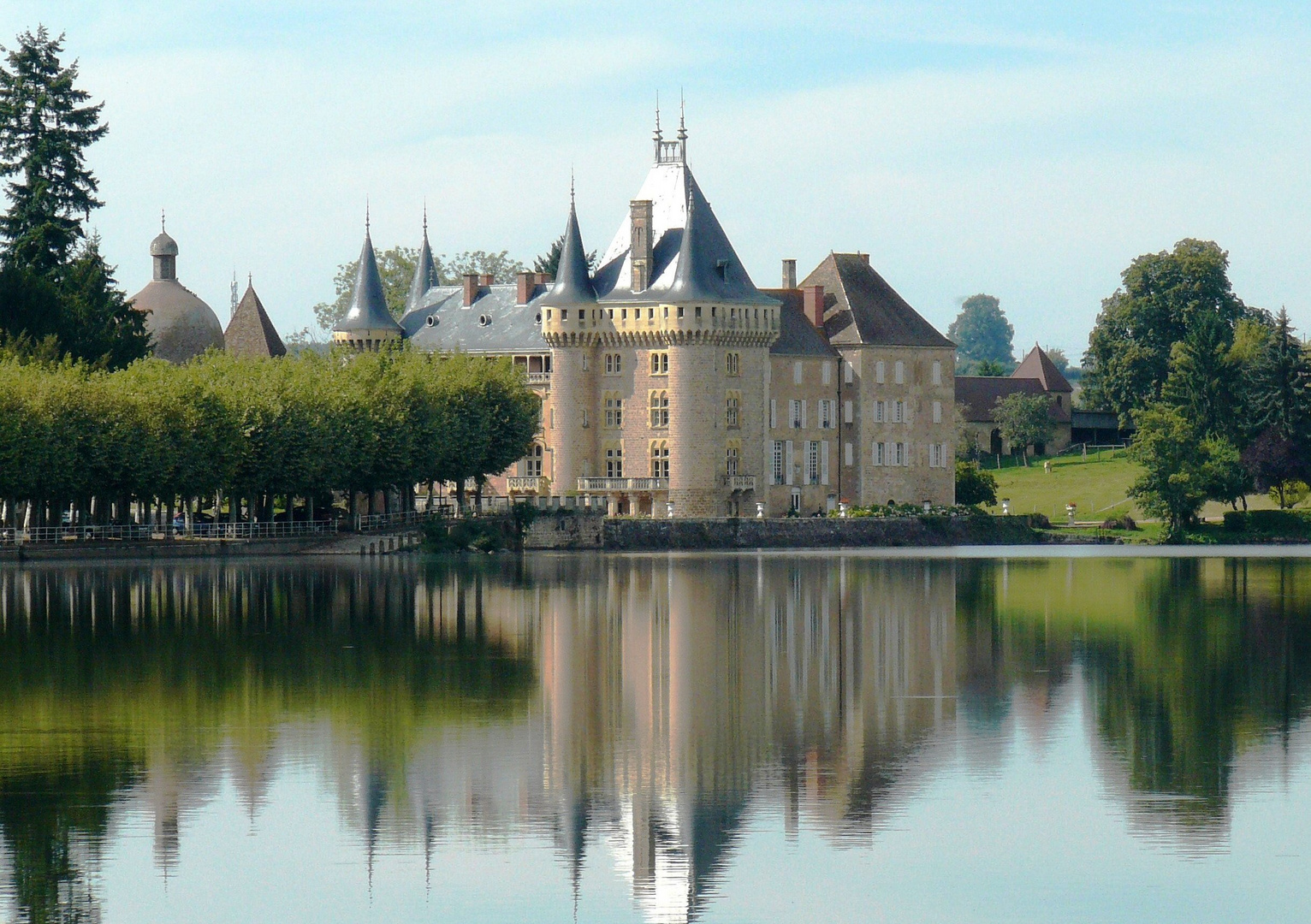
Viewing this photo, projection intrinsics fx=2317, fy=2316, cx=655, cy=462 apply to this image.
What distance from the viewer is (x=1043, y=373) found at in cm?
13975

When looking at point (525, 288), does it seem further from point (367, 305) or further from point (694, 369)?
point (694, 369)

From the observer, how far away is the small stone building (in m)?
129

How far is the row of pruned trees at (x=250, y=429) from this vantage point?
64.8 m

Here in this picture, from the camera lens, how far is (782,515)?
3748 inches

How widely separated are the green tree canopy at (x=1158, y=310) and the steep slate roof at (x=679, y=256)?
33.3 metres

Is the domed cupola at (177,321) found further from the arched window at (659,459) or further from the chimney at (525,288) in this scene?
the arched window at (659,459)

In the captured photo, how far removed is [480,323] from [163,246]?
23847mm

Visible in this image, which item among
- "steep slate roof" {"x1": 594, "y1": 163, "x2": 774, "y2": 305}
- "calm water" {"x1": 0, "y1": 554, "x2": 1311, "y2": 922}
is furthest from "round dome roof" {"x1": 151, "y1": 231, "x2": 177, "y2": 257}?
"calm water" {"x1": 0, "y1": 554, "x2": 1311, "y2": 922}

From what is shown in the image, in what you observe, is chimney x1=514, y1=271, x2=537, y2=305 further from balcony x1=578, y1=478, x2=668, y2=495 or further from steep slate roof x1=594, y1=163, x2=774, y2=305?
balcony x1=578, y1=478, x2=668, y2=495

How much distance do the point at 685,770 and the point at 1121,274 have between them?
102309 mm

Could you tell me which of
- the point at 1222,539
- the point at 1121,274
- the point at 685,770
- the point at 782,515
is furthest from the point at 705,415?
the point at 685,770

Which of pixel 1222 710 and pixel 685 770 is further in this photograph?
pixel 1222 710

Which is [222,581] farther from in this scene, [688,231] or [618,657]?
[688,231]

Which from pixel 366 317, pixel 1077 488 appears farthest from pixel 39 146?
pixel 1077 488
